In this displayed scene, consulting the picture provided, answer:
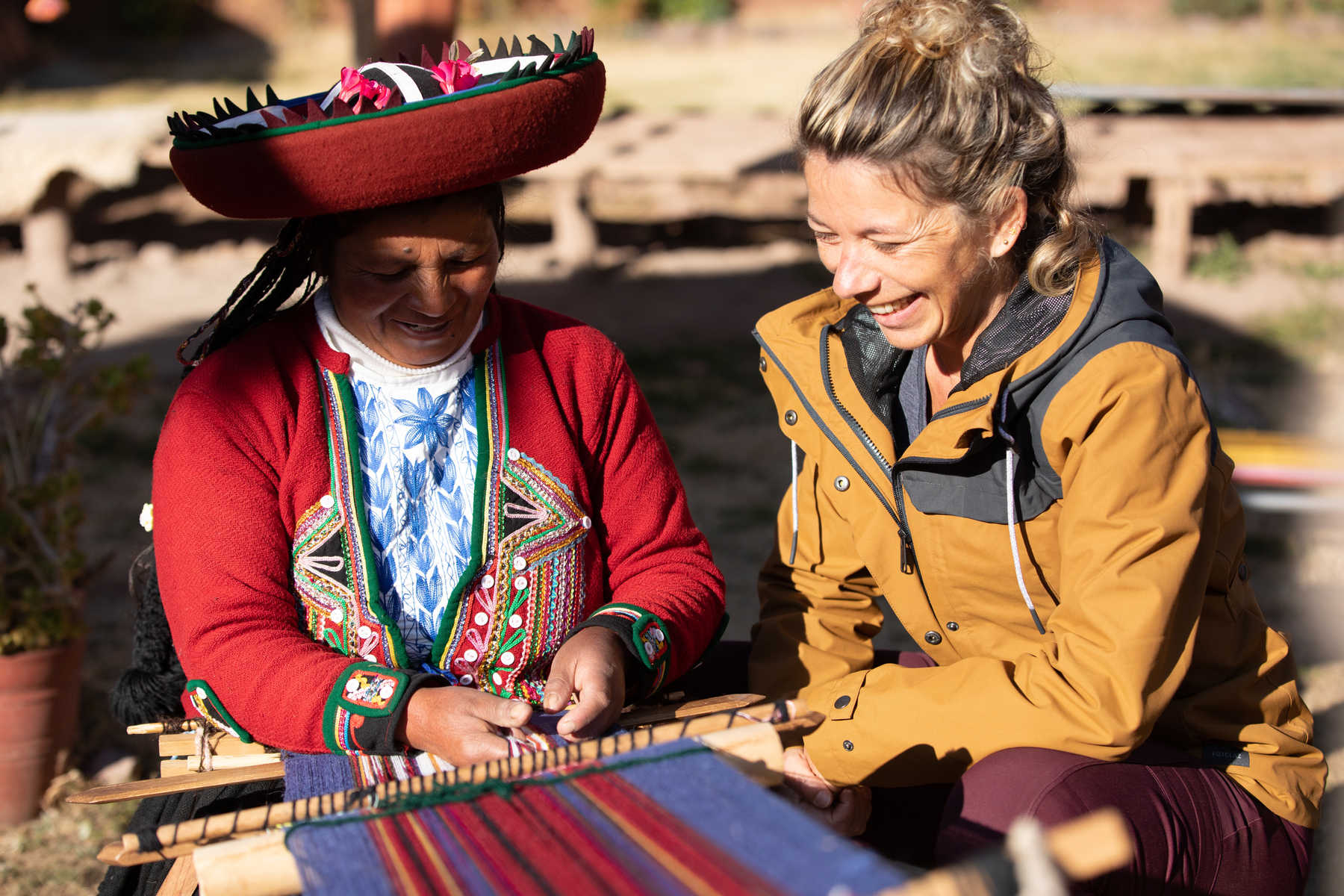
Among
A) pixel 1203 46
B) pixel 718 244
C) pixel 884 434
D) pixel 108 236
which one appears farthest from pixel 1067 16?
pixel 884 434

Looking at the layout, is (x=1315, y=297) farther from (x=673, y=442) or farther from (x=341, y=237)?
(x=341, y=237)

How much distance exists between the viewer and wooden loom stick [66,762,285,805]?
67.5 inches

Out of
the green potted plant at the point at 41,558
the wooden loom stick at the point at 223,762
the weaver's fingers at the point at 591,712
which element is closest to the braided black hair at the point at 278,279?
the wooden loom stick at the point at 223,762

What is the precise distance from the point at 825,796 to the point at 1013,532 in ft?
1.68

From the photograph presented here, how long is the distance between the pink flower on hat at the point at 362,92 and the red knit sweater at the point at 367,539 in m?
0.40

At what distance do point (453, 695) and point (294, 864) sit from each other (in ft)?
1.45

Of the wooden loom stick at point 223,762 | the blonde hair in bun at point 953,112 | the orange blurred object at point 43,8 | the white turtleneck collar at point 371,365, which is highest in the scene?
the orange blurred object at point 43,8

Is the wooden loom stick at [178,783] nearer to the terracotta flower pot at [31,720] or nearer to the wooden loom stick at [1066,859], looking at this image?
the wooden loom stick at [1066,859]

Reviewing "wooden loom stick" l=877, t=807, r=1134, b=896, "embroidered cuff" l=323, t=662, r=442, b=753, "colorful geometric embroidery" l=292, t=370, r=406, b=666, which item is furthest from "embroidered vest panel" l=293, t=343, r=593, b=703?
"wooden loom stick" l=877, t=807, r=1134, b=896

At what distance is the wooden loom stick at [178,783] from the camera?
1.71 m

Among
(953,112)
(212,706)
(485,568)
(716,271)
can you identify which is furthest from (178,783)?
(716,271)

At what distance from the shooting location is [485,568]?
78.9 inches

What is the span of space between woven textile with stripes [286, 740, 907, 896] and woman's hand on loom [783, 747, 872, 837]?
48 cm

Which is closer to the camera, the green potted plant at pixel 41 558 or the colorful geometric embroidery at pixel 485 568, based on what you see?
the colorful geometric embroidery at pixel 485 568
